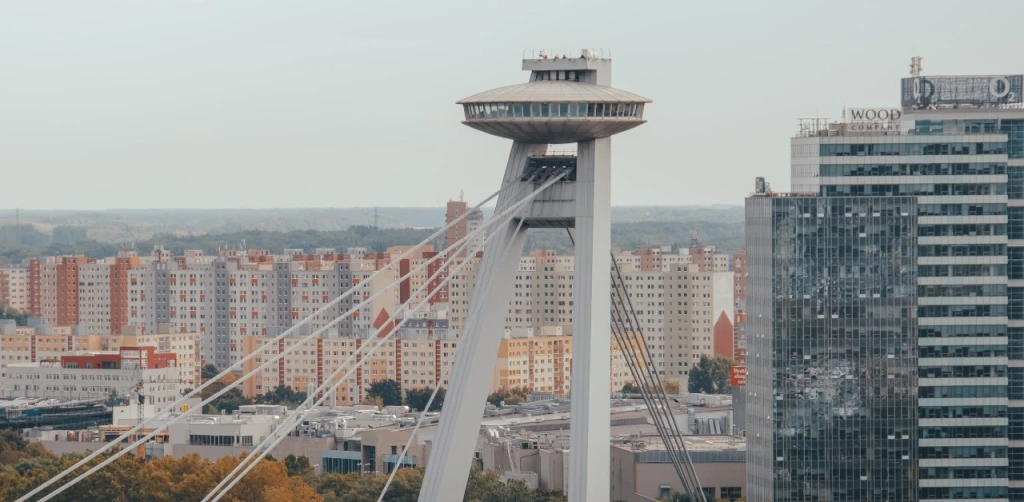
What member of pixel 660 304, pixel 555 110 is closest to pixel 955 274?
pixel 555 110

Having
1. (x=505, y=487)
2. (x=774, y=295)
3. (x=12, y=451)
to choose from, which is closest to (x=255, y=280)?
(x=12, y=451)

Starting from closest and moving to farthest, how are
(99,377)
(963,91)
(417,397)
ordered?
(963,91) < (99,377) < (417,397)

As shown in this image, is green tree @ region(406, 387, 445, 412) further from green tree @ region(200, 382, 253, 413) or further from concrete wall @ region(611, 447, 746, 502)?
concrete wall @ region(611, 447, 746, 502)

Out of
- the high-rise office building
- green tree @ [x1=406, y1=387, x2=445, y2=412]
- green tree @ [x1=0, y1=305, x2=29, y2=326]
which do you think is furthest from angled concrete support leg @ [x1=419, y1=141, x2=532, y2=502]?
green tree @ [x1=0, y1=305, x2=29, y2=326]

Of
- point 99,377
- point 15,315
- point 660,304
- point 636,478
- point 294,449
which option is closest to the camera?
point 636,478

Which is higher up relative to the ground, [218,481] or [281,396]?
[218,481]

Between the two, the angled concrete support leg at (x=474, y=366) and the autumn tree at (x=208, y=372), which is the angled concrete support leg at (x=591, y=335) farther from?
the autumn tree at (x=208, y=372)

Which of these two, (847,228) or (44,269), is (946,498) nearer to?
(847,228)

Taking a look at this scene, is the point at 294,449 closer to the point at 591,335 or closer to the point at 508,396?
the point at 508,396
